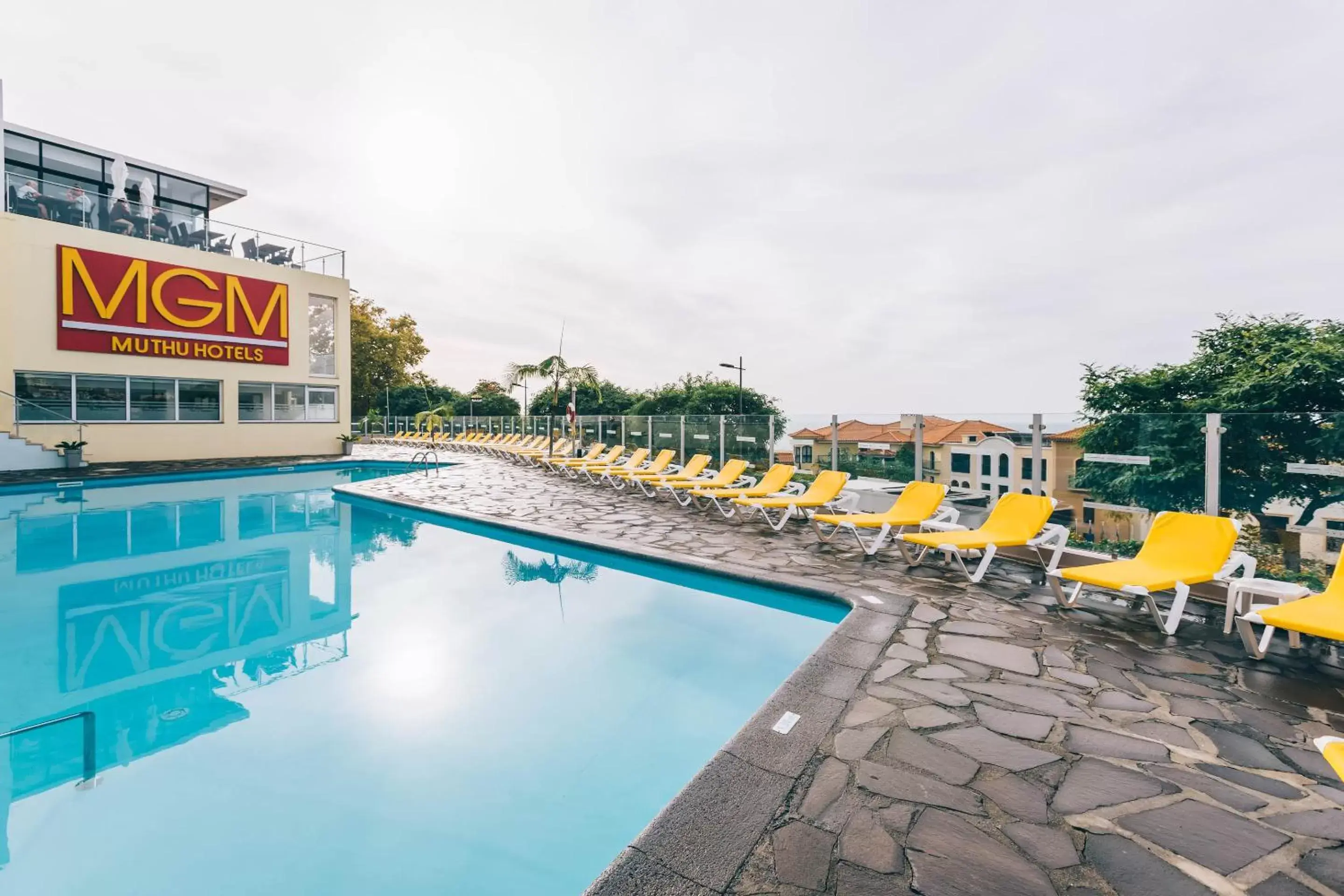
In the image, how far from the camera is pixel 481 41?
10.7 m

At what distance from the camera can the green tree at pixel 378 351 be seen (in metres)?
32.3

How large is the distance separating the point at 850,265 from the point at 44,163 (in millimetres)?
28718

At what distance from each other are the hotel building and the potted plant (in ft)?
0.75

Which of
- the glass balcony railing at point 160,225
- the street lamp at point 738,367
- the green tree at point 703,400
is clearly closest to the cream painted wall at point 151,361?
the glass balcony railing at point 160,225

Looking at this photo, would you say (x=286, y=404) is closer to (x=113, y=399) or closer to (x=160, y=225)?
(x=113, y=399)

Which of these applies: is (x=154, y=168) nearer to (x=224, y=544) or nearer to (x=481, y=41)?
(x=481, y=41)

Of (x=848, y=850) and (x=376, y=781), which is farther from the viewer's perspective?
(x=376, y=781)

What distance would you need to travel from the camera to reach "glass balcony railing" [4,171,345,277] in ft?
46.3

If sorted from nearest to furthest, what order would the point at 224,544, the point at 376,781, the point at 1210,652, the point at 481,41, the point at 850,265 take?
1. the point at 376,781
2. the point at 1210,652
3. the point at 224,544
4. the point at 481,41
5. the point at 850,265

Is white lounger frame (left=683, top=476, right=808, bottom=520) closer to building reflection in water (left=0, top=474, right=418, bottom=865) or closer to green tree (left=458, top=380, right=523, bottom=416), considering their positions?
building reflection in water (left=0, top=474, right=418, bottom=865)

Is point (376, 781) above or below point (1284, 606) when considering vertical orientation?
below

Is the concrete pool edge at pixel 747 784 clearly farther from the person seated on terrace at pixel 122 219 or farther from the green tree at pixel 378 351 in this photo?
the green tree at pixel 378 351

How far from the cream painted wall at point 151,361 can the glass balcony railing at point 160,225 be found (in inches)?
10.6

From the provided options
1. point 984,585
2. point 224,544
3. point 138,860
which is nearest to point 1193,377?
point 984,585
